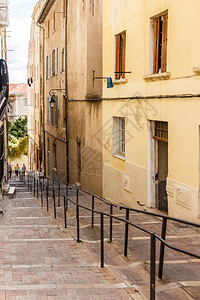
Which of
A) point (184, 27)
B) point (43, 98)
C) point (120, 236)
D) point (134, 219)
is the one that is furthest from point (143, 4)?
point (43, 98)

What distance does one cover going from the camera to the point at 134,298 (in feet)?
15.9

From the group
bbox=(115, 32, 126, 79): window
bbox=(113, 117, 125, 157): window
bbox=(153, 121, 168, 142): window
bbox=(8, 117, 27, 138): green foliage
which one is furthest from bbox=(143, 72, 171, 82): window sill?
bbox=(8, 117, 27, 138): green foliage

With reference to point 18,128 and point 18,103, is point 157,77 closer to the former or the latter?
point 18,128

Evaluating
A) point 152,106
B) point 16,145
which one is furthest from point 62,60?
point 16,145

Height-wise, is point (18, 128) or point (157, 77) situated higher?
point (157, 77)

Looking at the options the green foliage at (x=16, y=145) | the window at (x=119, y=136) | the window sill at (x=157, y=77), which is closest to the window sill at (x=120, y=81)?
the window at (x=119, y=136)

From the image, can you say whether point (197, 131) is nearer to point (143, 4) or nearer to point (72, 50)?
point (143, 4)

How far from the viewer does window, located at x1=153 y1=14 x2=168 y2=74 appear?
10.6 meters

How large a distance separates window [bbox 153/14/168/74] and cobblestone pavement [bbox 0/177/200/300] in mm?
3760

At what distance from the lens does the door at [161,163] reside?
35.7 feet

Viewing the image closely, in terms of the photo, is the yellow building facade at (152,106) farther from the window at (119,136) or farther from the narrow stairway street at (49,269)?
the narrow stairway street at (49,269)

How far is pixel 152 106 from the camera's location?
36.5 ft

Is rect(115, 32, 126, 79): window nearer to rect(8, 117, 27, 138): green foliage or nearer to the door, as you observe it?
the door

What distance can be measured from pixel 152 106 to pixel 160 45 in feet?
4.94
